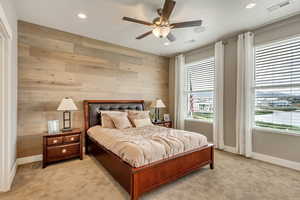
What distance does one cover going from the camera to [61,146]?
2.89 meters

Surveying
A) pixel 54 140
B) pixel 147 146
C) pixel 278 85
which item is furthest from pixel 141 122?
pixel 278 85

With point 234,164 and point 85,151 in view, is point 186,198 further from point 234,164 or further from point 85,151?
point 85,151

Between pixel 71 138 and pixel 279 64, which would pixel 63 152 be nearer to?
pixel 71 138

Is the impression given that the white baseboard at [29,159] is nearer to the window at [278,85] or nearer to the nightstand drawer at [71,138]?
the nightstand drawer at [71,138]

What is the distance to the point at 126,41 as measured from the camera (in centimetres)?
391

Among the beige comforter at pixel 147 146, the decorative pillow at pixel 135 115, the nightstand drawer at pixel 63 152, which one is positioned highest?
the decorative pillow at pixel 135 115

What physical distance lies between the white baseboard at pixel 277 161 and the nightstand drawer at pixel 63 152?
3996 millimetres

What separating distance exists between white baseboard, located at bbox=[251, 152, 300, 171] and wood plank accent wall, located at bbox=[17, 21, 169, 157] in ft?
11.4

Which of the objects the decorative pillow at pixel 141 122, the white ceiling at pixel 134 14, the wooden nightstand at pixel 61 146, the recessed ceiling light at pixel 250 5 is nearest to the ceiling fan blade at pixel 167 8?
the white ceiling at pixel 134 14

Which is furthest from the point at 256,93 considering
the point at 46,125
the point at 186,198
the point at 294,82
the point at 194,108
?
the point at 46,125

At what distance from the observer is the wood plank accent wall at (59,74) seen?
292 centimetres

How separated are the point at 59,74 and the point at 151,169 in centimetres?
297

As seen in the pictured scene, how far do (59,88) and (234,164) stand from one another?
4196mm

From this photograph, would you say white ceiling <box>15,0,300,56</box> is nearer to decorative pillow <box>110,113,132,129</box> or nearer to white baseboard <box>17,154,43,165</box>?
decorative pillow <box>110,113,132,129</box>
